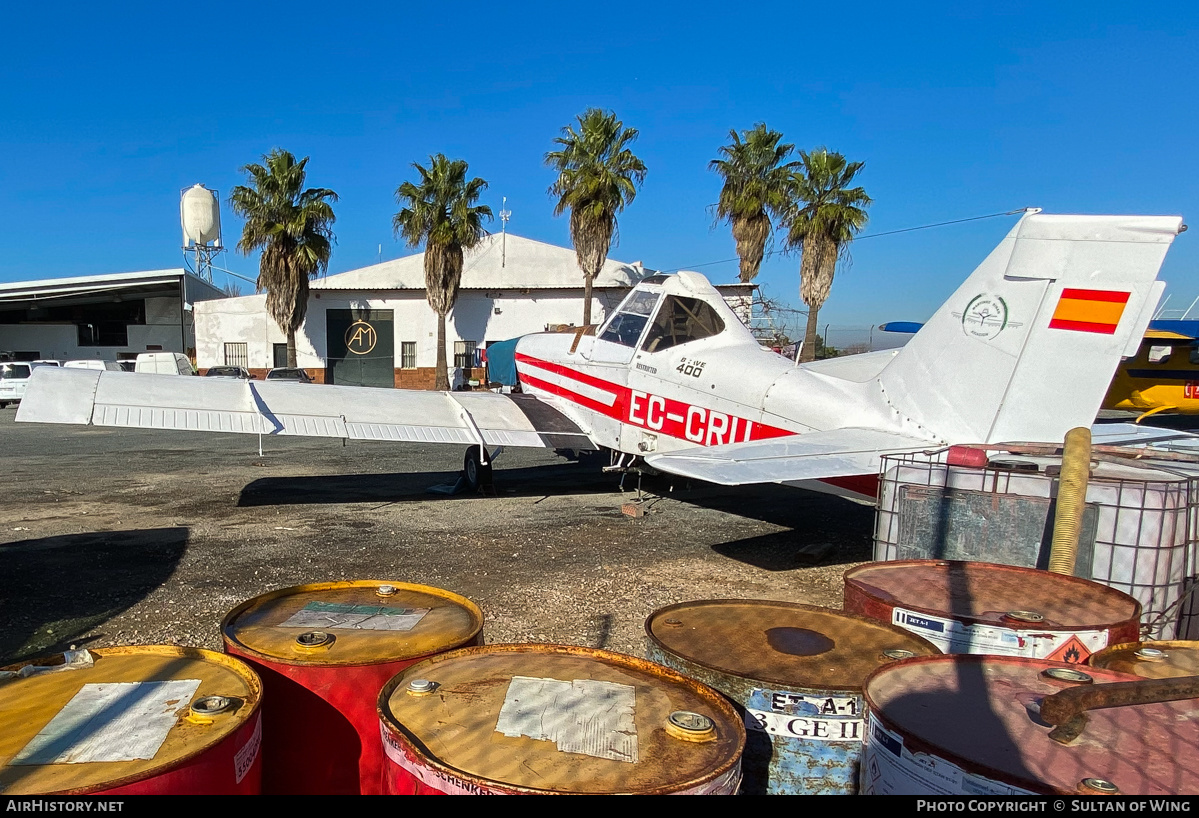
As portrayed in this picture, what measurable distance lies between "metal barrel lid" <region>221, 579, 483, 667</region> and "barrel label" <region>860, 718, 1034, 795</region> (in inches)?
54.7

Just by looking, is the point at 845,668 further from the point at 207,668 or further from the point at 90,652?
the point at 90,652

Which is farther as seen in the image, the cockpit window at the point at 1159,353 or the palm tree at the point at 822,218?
the palm tree at the point at 822,218

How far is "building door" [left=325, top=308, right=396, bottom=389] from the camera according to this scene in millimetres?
35375

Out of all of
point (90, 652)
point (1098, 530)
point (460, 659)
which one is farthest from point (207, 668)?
point (1098, 530)

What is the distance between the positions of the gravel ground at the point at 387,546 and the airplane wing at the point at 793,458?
1066 mm

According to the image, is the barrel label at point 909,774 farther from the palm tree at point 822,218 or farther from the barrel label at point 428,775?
the palm tree at point 822,218

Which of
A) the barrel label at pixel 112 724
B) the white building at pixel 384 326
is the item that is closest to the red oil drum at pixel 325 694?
the barrel label at pixel 112 724

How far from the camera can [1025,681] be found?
229cm

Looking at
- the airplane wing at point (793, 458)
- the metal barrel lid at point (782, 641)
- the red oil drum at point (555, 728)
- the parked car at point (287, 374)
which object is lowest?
the parked car at point (287, 374)

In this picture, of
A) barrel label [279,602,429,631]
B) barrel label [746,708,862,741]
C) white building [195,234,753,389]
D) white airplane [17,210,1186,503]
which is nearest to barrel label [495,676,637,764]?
barrel label [746,708,862,741]

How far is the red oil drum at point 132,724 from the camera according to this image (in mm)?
1747

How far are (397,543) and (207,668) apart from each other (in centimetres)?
507

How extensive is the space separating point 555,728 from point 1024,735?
4.03 ft

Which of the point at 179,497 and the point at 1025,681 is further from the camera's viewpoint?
the point at 179,497
